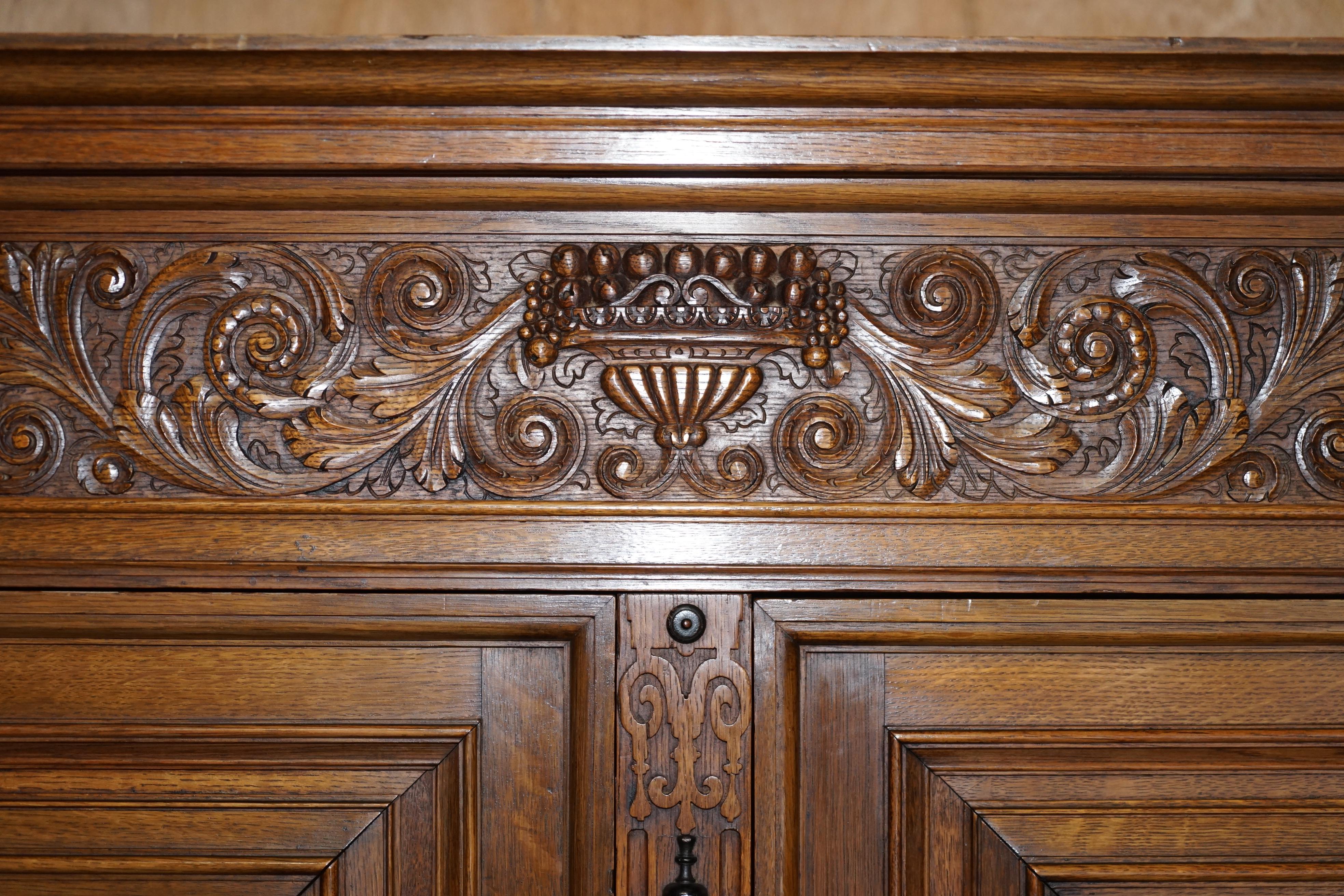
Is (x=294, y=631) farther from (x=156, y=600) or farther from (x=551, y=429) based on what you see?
(x=551, y=429)

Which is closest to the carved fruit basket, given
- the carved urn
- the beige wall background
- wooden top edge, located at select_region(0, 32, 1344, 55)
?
the carved urn

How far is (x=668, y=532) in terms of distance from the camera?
506 millimetres

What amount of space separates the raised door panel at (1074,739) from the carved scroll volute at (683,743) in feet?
0.06

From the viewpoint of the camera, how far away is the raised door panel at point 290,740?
510 millimetres

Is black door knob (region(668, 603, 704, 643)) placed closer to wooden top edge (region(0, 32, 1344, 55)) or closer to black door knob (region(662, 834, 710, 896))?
black door knob (region(662, 834, 710, 896))

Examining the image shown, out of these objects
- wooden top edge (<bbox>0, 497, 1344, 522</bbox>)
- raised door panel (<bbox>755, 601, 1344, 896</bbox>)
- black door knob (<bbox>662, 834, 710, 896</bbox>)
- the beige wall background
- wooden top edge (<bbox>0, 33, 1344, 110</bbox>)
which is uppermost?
the beige wall background

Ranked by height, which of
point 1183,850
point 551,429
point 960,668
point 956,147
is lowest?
point 1183,850

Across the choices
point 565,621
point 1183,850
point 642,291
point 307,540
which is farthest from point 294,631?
point 1183,850

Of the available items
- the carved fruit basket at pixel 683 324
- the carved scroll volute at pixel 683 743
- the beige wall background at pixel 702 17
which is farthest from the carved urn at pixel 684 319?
the beige wall background at pixel 702 17

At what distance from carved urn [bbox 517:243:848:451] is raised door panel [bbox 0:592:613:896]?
0.14 metres

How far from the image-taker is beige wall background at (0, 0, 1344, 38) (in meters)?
0.86

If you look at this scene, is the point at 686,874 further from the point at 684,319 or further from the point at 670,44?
the point at 670,44

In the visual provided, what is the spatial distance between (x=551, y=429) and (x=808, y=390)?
0.51 ft

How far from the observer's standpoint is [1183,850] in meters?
0.51
